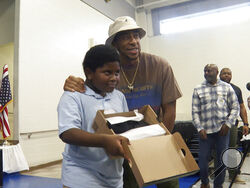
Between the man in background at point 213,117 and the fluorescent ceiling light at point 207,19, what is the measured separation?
4911 millimetres

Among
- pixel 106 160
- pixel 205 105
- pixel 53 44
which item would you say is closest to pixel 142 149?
pixel 106 160

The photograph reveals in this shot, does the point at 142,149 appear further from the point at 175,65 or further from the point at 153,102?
the point at 175,65

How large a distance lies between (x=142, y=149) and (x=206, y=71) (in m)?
2.42

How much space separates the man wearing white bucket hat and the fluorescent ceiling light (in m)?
6.55

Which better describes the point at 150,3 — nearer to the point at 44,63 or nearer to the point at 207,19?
the point at 207,19

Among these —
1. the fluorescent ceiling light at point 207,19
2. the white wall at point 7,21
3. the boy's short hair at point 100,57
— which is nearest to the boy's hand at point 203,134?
the boy's short hair at point 100,57

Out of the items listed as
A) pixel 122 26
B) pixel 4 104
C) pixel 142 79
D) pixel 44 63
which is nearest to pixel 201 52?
pixel 44 63

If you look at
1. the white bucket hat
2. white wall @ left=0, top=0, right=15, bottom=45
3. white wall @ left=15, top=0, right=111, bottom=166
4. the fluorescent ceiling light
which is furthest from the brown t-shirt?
the fluorescent ceiling light

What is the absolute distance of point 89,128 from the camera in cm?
101

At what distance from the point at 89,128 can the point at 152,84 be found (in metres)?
0.59

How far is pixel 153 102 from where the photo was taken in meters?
1.47

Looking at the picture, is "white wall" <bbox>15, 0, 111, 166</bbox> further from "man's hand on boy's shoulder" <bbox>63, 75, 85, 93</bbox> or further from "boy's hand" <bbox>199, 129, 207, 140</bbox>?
"man's hand on boy's shoulder" <bbox>63, 75, 85, 93</bbox>

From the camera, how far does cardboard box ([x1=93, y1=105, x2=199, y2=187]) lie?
79 centimetres

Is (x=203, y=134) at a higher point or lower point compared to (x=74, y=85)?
lower
